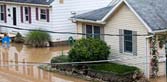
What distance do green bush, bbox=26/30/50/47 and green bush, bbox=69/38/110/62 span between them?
10.0 meters

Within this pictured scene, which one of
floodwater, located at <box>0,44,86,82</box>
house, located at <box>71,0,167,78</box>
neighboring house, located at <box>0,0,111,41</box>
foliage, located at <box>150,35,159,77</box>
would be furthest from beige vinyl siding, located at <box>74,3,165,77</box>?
neighboring house, located at <box>0,0,111,41</box>

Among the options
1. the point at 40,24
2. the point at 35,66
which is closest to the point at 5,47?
the point at 40,24

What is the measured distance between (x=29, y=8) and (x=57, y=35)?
3.74m

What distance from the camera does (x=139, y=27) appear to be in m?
24.5

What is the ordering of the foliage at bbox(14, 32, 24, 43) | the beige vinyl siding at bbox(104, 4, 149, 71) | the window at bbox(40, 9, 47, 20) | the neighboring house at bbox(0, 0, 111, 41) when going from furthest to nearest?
the foliage at bbox(14, 32, 24, 43) < the window at bbox(40, 9, 47, 20) < the neighboring house at bbox(0, 0, 111, 41) < the beige vinyl siding at bbox(104, 4, 149, 71)

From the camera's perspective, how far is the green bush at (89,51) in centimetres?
2425

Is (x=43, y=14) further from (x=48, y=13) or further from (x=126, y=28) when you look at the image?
(x=126, y=28)

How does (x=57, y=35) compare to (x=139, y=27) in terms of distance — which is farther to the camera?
(x=57, y=35)

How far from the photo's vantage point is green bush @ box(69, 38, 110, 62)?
24.2 meters

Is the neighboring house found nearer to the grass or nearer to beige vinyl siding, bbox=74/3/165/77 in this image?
beige vinyl siding, bbox=74/3/165/77

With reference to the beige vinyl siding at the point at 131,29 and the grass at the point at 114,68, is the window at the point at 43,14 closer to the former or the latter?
the beige vinyl siding at the point at 131,29

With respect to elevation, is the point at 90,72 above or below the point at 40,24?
below

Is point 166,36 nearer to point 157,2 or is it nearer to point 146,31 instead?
point 146,31

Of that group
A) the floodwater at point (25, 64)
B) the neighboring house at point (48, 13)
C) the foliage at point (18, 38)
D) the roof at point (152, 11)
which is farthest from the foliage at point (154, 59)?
the foliage at point (18, 38)
